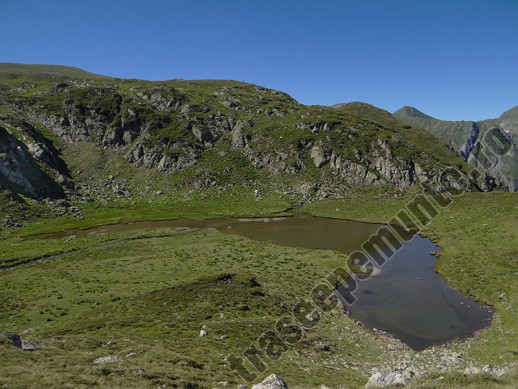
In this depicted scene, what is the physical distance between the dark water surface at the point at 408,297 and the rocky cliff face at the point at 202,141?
46.8 meters

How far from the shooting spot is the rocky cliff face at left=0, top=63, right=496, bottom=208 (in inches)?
4188

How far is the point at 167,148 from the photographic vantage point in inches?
5221

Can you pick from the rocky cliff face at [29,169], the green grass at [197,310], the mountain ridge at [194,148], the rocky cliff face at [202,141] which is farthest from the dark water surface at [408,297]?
the rocky cliff face at [29,169]

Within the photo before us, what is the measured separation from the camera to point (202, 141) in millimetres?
136375

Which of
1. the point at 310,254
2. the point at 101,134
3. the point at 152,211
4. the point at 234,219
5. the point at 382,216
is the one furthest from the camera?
the point at 101,134

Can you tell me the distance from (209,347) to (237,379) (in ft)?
14.2

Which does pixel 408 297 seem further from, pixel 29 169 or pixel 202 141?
pixel 202 141

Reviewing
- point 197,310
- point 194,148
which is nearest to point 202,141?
point 194,148

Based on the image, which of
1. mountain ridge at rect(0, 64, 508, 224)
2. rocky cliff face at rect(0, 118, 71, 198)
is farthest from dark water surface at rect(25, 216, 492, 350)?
rocky cliff face at rect(0, 118, 71, 198)

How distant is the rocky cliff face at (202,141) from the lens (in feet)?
349

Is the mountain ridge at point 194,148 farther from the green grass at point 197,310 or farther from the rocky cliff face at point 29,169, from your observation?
the green grass at point 197,310

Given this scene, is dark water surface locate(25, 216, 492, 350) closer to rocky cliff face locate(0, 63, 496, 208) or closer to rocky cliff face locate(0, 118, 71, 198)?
rocky cliff face locate(0, 63, 496, 208)

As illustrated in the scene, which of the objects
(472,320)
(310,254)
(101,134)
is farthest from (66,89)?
(472,320)

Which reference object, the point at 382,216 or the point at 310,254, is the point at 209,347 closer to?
the point at 310,254
